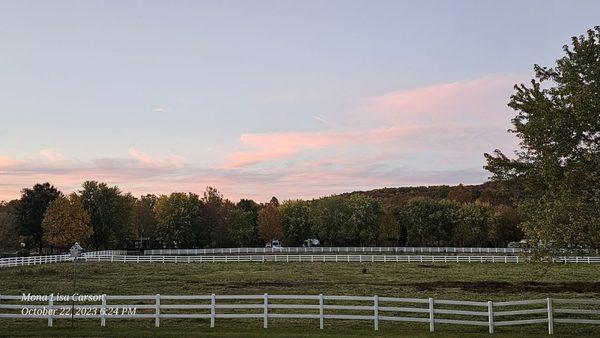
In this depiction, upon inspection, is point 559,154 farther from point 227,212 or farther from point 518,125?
point 227,212

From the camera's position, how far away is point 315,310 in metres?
25.5

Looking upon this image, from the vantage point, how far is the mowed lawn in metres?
18.7

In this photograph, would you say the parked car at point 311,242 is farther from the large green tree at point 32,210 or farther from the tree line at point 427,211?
the large green tree at point 32,210

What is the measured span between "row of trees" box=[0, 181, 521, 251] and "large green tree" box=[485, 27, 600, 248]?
85814 mm

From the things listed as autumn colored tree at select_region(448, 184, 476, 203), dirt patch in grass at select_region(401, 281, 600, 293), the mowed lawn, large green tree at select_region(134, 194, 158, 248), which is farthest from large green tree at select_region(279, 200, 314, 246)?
dirt patch in grass at select_region(401, 281, 600, 293)

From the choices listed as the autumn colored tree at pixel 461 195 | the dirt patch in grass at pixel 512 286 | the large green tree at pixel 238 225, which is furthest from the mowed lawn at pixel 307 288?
the autumn colored tree at pixel 461 195

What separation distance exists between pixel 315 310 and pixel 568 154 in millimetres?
13201

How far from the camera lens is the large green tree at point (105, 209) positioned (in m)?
95.4

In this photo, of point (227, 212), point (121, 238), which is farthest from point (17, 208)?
point (227, 212)

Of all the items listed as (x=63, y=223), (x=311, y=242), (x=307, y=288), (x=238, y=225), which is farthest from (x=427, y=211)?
(x=307, y=288)

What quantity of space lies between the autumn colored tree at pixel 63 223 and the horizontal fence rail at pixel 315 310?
55.5 meters

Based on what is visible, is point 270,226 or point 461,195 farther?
point 461,195

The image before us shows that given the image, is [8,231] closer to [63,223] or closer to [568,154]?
[63,223]

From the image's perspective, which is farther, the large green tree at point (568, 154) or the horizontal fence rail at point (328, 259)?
the horizontal fence rail at point (328, 259)
